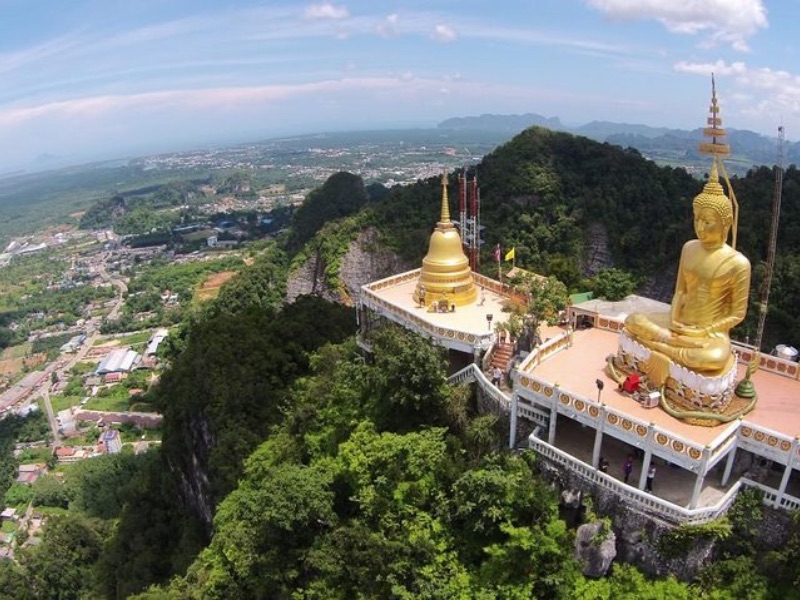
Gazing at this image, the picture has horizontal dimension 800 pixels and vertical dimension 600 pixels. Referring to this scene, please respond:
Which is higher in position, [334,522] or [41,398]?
[334,522]

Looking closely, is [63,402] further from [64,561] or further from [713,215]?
[713,215]

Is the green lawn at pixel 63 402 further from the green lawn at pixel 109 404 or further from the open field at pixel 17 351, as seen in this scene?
the open field at pixel 17 351

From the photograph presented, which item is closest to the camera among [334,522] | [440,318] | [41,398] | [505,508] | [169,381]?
[505,508]

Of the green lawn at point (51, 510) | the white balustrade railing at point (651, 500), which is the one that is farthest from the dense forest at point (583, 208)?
the green lawn at point (51, 510)

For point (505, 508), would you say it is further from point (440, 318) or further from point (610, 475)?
point (440, 318)

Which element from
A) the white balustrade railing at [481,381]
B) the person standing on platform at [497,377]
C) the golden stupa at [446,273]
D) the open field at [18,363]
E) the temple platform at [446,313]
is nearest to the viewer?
the white balustrade railing at [481,381]

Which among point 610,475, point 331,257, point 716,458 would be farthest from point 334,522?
point 331,257

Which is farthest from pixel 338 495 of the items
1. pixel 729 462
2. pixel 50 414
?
pixel 50 414
